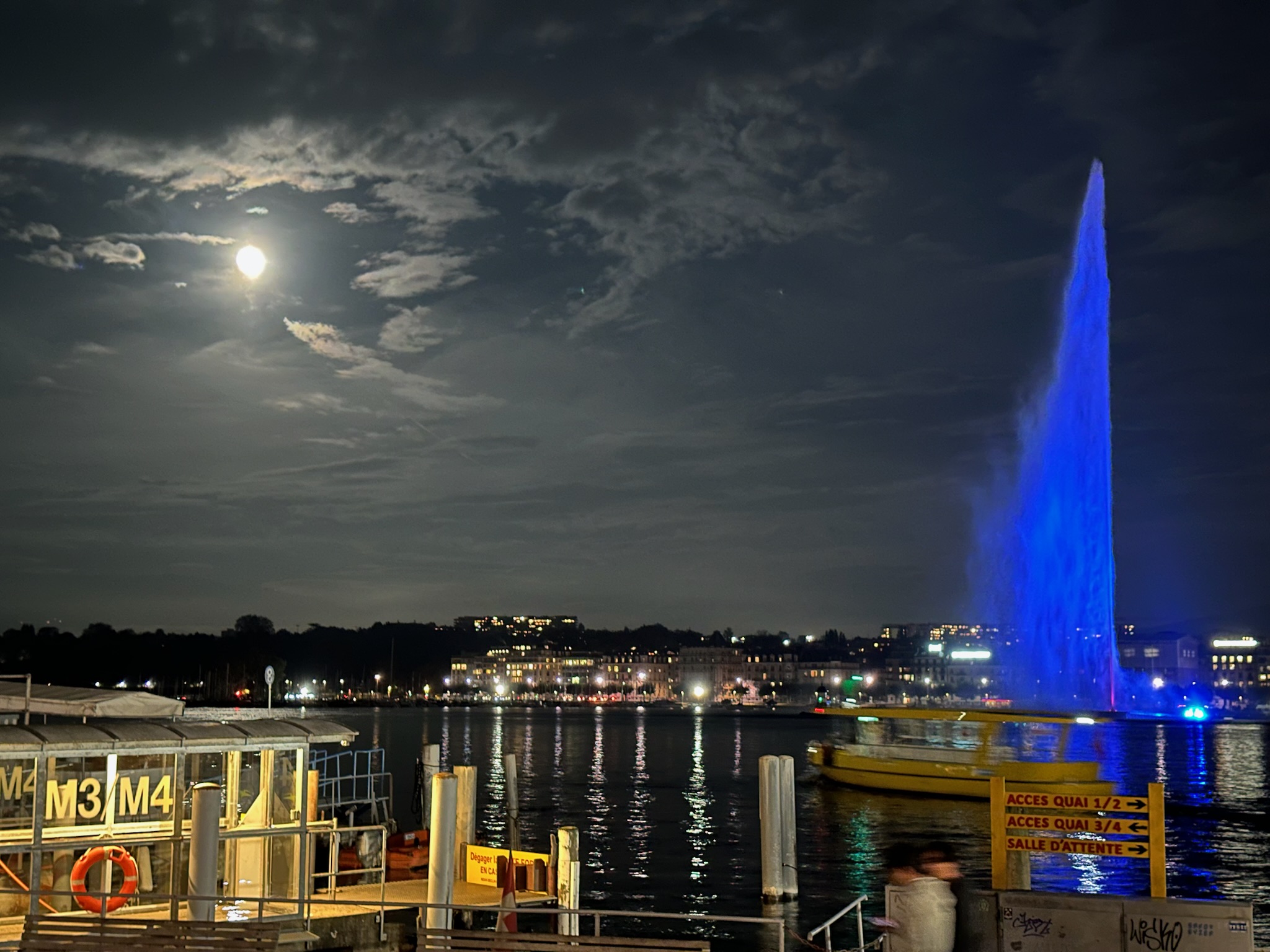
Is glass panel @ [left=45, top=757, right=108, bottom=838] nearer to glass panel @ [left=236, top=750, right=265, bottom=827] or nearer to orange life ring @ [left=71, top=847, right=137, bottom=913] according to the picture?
orange life ring @ [left=71, top=847, right=137, bottom=913]

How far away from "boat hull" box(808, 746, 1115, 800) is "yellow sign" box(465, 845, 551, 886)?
3704 cm

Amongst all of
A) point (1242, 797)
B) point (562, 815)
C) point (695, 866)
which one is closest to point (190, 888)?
point (695, 866)

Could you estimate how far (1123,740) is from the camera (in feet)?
536

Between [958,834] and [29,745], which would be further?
[958,834]

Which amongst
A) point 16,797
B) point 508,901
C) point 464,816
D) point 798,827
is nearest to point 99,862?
point 16,797

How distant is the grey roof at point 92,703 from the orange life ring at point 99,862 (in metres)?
1.96

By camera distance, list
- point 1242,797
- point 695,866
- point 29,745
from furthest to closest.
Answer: point 1242,797 < point 695,866 < point 29,745

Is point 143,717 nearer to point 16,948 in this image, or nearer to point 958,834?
point 16,948

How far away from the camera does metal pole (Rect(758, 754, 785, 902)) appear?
108 feet

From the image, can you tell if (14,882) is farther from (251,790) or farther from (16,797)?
(251,790)

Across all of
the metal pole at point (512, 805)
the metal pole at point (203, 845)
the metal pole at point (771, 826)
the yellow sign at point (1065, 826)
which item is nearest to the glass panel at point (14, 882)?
the metal pole at point (203, 845)

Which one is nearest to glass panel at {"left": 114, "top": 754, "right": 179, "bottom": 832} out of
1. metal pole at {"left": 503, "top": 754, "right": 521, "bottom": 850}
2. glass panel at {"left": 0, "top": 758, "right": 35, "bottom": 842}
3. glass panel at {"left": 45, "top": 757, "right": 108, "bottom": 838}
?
glass panel at {"left": 45, "top": 757, "right": 108, "bottom": 838}

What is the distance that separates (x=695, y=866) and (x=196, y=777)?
2811cm

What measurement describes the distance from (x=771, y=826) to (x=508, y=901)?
15480mm
